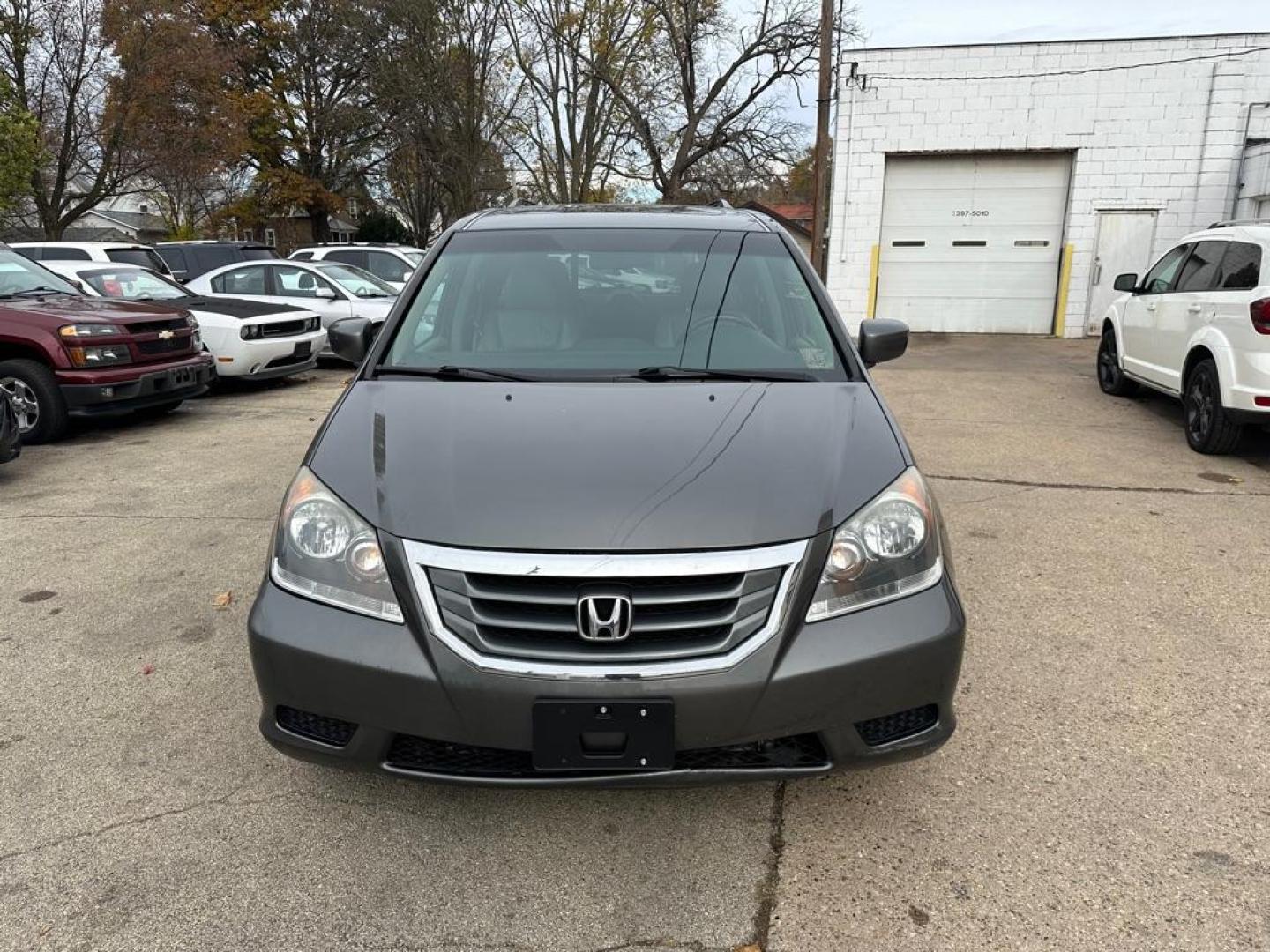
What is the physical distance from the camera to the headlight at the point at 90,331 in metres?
7.04

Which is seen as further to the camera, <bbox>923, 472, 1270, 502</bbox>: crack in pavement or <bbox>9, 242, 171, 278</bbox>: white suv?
<bbox>9, 242, 171, 278</bbox>: white suv

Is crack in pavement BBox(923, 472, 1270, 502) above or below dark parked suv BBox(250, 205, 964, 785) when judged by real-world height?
below

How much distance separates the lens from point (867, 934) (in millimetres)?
2068

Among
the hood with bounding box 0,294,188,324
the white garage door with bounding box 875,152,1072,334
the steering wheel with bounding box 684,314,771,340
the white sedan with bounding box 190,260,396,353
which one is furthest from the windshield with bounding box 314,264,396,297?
the steering wheel with bounding box 684,314,771,340

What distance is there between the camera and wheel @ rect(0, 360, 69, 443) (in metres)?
7.11

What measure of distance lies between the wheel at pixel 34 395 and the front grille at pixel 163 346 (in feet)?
2.36

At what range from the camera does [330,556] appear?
2232mm

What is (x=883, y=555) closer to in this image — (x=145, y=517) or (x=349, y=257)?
(x=145, y=517)

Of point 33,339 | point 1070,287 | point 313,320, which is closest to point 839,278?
point 1070,287

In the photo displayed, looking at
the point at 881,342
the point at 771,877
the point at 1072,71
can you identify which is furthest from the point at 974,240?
the point at 771,877

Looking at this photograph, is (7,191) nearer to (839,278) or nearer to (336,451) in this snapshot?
(839,278)

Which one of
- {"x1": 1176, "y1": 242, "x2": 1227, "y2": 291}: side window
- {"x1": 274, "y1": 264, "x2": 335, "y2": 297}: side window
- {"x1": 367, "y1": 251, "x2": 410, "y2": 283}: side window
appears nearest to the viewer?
{"x1": 1176, "y1": 242, "x2": 1227, "y2": 291}: side window

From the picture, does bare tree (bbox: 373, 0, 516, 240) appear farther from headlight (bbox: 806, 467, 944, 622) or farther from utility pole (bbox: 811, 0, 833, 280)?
headlight (bbox: 806, 467, 944, 622)

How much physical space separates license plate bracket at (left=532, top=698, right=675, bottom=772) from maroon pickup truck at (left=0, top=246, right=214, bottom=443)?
6.63 metres
